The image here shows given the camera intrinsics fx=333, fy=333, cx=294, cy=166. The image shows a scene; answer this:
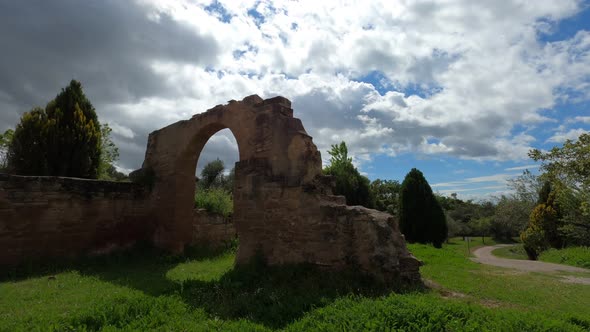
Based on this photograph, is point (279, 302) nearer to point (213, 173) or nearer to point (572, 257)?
point (572, 257)

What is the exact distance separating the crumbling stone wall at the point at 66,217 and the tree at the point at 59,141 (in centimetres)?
588

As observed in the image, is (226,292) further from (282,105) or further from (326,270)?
(282,105)

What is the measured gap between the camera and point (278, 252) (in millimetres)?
6359

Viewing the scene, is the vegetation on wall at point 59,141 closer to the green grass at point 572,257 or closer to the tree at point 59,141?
the tree at point 59,141

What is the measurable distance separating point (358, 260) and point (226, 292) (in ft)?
7.07

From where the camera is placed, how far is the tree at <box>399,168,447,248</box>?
17.2m

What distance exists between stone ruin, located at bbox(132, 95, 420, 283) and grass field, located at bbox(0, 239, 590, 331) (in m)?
0.34

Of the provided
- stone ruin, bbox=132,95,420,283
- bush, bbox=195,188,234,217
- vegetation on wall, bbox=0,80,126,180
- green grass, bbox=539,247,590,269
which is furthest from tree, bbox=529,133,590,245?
vegetation on wall, bbox=0,80,126,180

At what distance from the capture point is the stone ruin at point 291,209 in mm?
5176

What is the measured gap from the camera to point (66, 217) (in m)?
8.01

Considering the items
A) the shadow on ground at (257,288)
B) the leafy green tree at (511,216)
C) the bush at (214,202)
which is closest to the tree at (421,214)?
the bush at (214,202)

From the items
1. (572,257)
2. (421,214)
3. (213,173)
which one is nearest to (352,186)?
(421,214)

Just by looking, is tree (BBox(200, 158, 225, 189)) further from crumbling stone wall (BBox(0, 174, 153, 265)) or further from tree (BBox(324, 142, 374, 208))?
crumbling stone wall (BBox(0, 174, 153, 265))

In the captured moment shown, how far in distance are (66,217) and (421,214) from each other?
50.3ft
